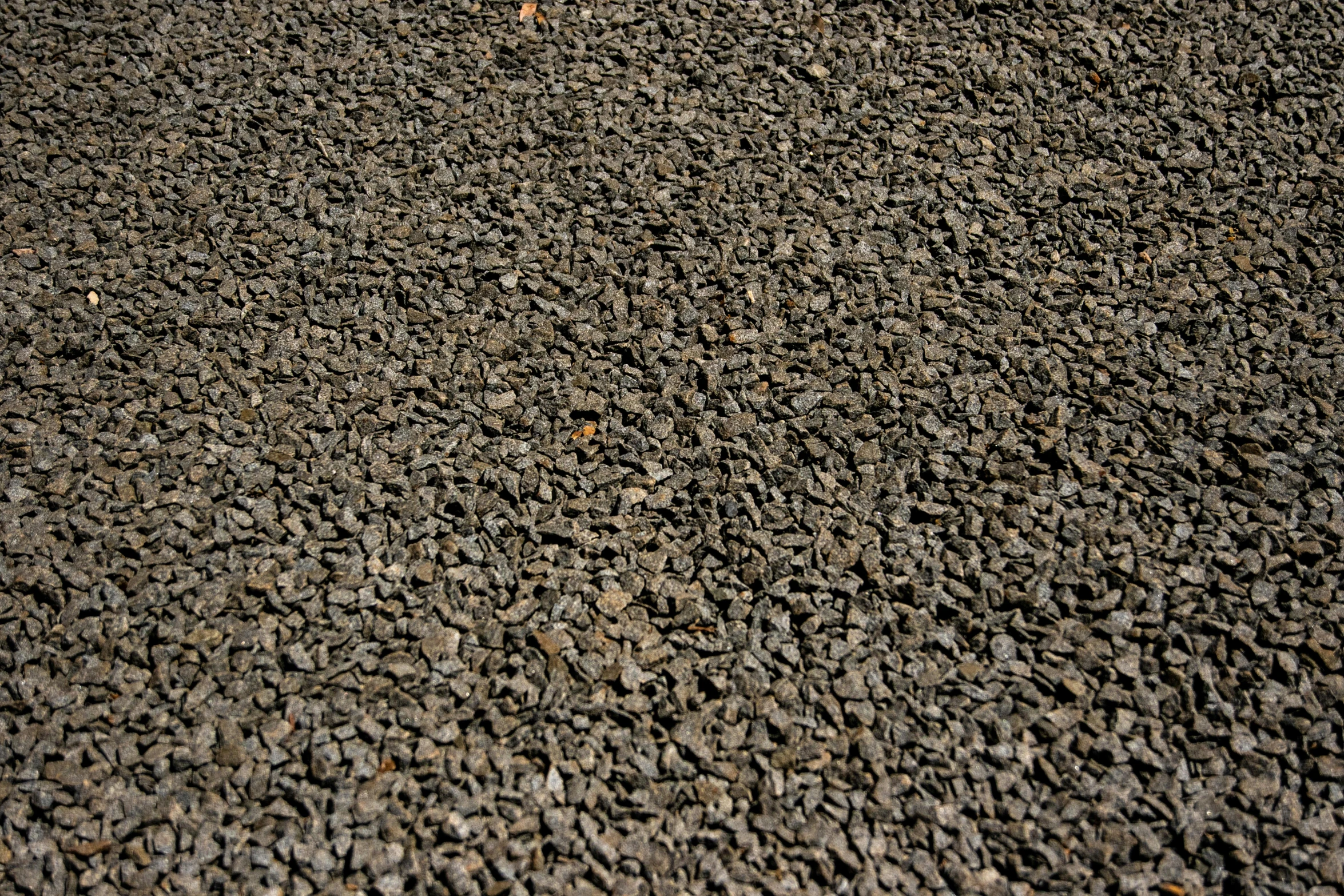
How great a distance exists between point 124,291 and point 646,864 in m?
2.39

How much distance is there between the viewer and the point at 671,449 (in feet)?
9.49

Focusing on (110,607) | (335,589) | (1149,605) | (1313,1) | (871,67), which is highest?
(1313,1)

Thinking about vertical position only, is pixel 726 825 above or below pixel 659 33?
below

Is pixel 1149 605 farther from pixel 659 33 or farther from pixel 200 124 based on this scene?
pixel 200 124

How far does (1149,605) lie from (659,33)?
2.73 meters

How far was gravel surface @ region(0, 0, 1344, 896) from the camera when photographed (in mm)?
2295

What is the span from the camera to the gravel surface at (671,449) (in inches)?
90.4

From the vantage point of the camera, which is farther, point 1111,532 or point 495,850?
point 1111,532

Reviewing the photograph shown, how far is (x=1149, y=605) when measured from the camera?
2.57m

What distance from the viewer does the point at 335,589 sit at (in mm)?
2604

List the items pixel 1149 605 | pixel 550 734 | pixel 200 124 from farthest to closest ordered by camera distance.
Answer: pixel 200 124 < pixel 1149 605 < pixel 550 734

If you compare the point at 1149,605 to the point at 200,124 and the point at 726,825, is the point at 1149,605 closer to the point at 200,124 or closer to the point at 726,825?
the point at 726,825

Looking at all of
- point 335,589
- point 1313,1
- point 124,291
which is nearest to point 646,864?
point 335,589

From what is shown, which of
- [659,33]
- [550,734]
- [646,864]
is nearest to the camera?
[646,864]
